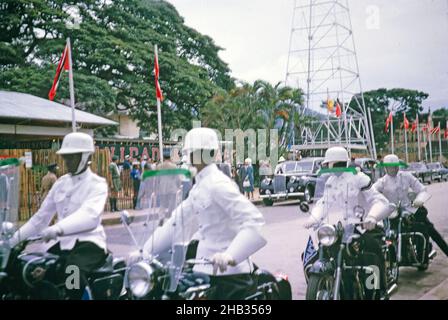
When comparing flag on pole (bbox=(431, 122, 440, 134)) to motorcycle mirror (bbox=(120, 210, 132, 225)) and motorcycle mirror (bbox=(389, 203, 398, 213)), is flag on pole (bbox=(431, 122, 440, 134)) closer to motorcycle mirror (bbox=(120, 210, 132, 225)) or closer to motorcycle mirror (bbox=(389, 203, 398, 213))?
motorcycle mirror (bbox=(389, 203, 398, 213))

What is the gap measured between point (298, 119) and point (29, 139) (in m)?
2.68

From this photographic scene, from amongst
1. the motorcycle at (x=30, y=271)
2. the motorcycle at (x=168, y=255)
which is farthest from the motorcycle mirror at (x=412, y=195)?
the motorcycle at (x=30, y=271)

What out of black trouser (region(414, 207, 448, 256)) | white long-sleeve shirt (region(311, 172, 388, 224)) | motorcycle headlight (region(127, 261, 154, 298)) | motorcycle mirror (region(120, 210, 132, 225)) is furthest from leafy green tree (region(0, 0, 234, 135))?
motorcycle headlight (region(127, 261, 154, 298))

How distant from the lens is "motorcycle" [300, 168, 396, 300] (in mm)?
3316

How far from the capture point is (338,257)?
3.38 m

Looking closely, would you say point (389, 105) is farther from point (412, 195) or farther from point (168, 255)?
point (168, 255)

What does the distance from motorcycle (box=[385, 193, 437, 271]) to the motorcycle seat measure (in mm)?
2781

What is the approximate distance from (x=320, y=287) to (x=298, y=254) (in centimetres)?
244

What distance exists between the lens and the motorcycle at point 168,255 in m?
2.71

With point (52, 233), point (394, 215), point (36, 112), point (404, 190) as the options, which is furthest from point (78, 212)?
point (404, 190)

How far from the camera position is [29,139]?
533 cm
